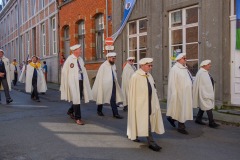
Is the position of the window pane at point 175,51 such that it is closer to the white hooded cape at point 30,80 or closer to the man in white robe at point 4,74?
the white hooded cape at point 30,80

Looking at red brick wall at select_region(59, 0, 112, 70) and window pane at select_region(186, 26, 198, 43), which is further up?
red brick wall at select_region(59, 0, 112, 70)

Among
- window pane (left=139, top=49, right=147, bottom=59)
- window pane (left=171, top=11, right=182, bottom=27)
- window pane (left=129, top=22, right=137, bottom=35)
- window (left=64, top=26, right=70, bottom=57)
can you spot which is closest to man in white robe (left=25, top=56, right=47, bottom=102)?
window pane (left=139, top=49, right=147, bottom=59)

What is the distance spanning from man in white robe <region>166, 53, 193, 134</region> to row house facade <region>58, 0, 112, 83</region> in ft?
35.5

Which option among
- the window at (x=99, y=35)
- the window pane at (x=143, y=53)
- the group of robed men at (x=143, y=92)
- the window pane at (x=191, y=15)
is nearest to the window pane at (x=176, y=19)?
the window pane at (x=191, y=15)

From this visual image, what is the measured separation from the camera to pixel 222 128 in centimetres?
862

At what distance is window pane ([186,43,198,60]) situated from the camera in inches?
505

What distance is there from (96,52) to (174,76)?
42.9 feet

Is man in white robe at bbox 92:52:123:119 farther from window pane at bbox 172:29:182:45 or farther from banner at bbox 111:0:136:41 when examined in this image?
banner at bbox 111:0:136:41

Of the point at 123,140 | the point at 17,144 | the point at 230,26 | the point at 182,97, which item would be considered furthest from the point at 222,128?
the point at 17,144

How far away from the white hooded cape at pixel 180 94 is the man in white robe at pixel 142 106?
1.38m

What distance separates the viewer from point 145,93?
21.5 feet

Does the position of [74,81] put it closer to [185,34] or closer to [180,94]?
[180,94]

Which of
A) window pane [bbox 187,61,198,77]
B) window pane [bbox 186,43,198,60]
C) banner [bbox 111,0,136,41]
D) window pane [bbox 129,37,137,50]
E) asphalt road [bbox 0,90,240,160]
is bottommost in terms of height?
asphalt road [bbox 0,90,240,160]

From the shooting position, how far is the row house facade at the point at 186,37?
37.1 feet
